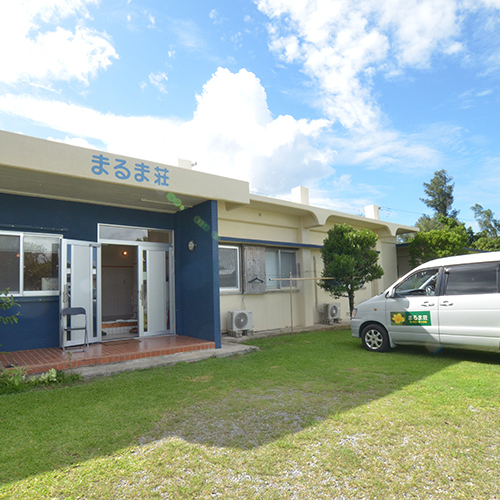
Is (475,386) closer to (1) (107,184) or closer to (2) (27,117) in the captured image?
(1) (107,184)

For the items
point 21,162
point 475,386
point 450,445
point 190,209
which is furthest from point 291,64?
point 450,445

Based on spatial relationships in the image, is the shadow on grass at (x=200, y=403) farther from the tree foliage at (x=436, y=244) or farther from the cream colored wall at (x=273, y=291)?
the tree foliage at (x=436, y=244)

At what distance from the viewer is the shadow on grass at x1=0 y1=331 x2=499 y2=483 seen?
3338mm

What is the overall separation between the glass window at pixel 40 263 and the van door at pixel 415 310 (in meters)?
6.63

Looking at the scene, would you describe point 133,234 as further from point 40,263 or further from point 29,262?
point 29,262

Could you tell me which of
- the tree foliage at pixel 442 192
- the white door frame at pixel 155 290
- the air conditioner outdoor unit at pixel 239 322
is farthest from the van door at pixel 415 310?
the tree foliage at pixel 442 192

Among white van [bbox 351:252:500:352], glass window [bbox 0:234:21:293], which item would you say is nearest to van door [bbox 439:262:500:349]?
white van [bbox 351:252:500:352]

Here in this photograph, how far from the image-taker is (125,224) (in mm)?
8078

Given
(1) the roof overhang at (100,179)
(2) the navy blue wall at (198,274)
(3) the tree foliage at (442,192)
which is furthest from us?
(3) the tree foliage at (442,192)

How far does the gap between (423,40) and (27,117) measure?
9.16 m

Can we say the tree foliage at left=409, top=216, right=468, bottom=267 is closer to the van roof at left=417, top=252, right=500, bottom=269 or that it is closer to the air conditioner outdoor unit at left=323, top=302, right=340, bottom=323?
the air conditioner outdoor unit at left=323, top=302, right=340, bottom=323

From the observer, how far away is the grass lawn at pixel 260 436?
102 inches

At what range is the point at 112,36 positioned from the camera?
23.4ft

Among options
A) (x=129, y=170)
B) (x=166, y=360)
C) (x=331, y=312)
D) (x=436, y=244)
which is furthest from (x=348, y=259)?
(x=129, y=170)
